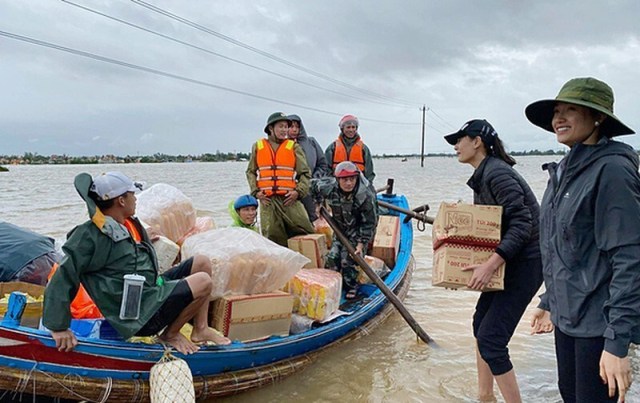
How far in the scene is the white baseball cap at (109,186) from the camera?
3.21 m

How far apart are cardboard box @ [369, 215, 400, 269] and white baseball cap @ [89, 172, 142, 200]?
4459 mm

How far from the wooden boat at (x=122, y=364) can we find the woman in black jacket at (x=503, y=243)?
1.82m

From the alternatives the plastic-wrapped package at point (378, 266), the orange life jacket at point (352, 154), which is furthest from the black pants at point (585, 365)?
the orange life jacket at point (352, 154)

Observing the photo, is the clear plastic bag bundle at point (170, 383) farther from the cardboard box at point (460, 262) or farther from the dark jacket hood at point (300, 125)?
the dark jacket hood at point (300, 125)

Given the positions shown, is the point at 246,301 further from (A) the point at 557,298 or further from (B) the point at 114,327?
(A) the point at 557,298

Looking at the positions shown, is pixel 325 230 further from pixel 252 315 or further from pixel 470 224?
pixel 470 224

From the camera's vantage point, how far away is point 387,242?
7.16m

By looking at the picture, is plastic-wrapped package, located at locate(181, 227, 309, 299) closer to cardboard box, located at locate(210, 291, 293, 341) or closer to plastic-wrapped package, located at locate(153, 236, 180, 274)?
cardboard box, located at locate(210, 291, 293, 341)

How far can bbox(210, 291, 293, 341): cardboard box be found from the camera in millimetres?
4000

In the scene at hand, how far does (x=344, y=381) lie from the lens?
4.87 meters

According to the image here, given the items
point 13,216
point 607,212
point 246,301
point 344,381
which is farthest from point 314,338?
point 13,216

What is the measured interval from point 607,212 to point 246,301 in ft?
9.33

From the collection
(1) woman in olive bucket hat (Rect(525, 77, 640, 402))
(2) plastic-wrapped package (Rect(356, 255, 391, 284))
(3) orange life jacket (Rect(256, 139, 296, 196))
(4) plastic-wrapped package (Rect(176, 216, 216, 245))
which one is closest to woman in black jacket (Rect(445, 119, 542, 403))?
(1) woman in olive bucket hat (Rect(525, 77, 640, 402))

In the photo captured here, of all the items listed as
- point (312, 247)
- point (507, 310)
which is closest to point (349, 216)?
point (312, 247)
